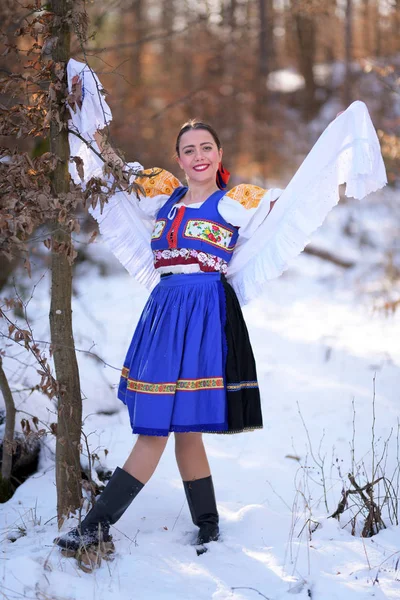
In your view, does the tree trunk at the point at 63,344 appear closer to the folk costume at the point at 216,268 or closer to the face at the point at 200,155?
the folk costume at the point at 216,268

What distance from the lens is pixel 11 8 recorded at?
3.50 meters

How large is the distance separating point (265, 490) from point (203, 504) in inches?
26.2

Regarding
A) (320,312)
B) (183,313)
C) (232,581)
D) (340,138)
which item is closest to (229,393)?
(183,313)

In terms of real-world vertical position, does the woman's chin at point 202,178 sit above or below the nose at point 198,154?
below

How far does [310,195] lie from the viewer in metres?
2.82

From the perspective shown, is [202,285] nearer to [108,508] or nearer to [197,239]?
[197,239]

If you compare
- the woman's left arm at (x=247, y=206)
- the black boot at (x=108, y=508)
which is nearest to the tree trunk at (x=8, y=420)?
the black boot at (x=108, y=508)

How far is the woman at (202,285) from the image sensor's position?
8.88 feet

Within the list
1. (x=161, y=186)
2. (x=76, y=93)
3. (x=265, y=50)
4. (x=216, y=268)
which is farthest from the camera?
(x=265, y=50)

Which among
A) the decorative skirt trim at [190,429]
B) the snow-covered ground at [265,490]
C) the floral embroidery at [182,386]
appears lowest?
the snow-covered ground at [265,490]

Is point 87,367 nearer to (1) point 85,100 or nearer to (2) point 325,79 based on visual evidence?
(1) point 85,100

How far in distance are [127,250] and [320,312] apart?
192 inches

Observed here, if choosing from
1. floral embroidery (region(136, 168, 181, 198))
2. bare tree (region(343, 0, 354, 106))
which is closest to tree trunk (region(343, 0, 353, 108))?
bare tree (region(343, 0, 354, 106))

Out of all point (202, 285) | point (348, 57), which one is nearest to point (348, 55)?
point (348, 57)
